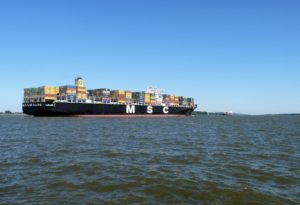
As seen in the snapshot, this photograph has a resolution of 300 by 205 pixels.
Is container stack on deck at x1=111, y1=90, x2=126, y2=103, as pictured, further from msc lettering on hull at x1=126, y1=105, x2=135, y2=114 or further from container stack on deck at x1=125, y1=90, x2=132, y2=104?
msc lettering on hull at x1=126, y1=105, x2=135, y2=114

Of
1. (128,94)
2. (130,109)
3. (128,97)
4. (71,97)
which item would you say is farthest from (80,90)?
(128,94)

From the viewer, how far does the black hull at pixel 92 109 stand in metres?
77.8

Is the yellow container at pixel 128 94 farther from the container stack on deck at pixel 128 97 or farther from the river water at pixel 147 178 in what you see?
the river water at pixel 147 178

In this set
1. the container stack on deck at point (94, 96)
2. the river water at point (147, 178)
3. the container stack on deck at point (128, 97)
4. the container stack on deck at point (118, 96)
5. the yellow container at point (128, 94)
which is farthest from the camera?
the yellow container at point (128, 94)

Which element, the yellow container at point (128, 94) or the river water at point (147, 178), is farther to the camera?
the yellow container at point (128, 94)

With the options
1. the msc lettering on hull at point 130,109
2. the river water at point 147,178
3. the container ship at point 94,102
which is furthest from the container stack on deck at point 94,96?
the river water at point 147,178

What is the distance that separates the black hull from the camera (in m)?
77.8

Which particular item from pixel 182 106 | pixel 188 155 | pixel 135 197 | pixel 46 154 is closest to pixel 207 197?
pixel 135 197

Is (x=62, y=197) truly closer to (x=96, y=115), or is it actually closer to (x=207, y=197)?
(x=207, y=197)

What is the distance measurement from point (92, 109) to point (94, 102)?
322 cm

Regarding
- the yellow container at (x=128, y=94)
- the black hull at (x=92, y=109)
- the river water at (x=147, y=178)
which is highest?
the yellow container at (x=128, y=94)

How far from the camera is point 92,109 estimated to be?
84.9 metres

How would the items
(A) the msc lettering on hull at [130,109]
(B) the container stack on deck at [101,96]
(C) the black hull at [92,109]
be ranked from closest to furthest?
(C) the black hull at [92,109]
(B) the container stack on deck at [101,96]
(A) the msc lettering on hull at [130,109]

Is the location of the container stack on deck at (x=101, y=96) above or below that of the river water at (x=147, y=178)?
above
